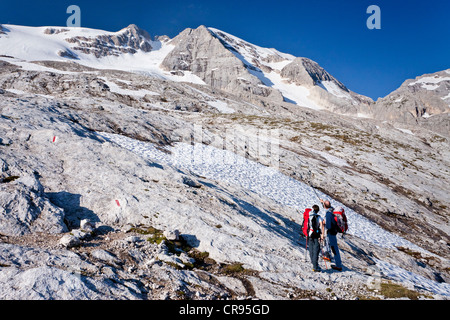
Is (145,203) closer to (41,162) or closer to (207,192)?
(207,192)

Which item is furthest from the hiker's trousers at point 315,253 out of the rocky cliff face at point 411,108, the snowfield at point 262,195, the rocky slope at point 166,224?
the rocky cliff face at point 411,108

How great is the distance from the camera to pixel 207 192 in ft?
54.3

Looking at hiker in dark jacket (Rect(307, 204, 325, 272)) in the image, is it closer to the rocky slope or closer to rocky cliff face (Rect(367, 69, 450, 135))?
the rocky slope

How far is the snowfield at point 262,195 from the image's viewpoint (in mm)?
10420

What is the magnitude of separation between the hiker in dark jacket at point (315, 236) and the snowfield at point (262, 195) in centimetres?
89

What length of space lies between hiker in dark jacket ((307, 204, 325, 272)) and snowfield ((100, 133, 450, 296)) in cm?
89

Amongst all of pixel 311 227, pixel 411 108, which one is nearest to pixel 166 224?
pixel 311 227

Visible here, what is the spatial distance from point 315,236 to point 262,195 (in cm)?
1092

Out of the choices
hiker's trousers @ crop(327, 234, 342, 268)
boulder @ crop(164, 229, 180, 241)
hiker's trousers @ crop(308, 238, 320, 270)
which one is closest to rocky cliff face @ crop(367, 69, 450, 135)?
hiker's trousers @ crop(327, 234, 342, 268)

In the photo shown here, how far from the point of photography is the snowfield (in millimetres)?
10420

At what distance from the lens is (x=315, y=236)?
11016mm

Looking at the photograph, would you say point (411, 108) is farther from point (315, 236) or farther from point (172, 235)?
point (172, 235)
